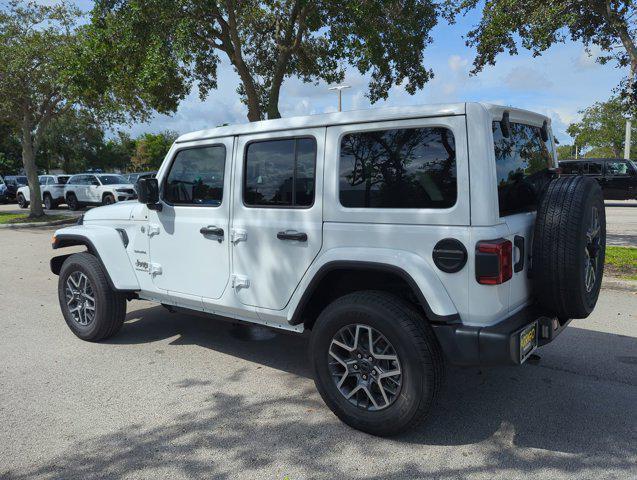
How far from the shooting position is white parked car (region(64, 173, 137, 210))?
21.4 meters

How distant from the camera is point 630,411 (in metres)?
3.55

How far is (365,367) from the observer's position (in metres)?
3.27

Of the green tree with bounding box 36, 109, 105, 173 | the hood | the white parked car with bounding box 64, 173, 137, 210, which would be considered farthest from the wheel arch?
the white parked car with bounding box 64, 173, 137, 210

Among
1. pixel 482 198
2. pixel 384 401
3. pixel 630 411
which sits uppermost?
pixel 482 198

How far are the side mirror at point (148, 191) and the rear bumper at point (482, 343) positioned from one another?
259 cm

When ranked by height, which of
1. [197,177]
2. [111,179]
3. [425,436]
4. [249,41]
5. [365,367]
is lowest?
[425,436]

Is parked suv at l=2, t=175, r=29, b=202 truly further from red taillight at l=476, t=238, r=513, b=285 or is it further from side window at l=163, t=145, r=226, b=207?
red taillight at l=476, t=238, r=513, b=285

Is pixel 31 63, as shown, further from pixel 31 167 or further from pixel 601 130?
pixel 601 130

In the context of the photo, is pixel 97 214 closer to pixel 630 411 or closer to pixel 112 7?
pixel 630 411

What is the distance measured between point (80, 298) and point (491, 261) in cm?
404

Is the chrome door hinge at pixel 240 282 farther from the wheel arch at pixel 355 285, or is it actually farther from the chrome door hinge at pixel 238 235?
the wheel arch at pixel 355 285

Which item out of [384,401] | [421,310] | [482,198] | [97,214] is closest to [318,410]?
[384,401]

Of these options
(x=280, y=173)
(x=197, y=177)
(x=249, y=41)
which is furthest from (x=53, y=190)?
(x=280, y=173)

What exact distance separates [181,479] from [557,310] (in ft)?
7.93
